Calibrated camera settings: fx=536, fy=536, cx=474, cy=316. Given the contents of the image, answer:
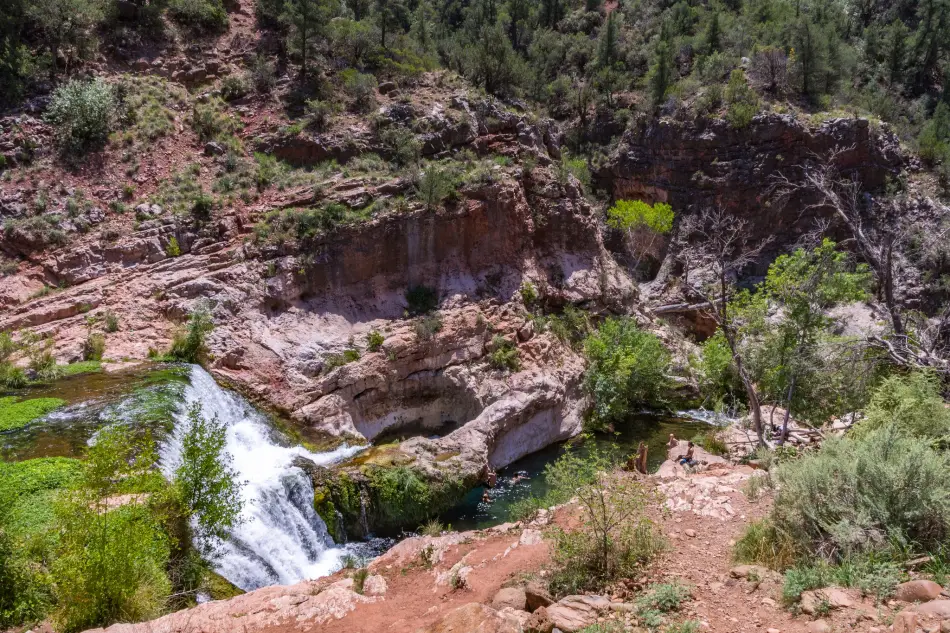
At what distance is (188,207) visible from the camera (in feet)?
70.0

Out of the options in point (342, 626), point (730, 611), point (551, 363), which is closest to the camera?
point (730, 611)

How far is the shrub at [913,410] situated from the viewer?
8992mm

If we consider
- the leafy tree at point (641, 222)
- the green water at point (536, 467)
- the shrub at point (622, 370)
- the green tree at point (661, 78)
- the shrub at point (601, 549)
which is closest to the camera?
the shrub at point (601, 549)

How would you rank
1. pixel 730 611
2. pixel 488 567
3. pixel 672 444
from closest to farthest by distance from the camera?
pixel 730 611
pixel 488 567
pixel 672 444

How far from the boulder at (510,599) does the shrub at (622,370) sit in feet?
52.4

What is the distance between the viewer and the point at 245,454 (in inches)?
567

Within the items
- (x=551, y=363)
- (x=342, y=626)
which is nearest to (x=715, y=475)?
(x=342, y=626)

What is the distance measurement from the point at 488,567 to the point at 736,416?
18.6m

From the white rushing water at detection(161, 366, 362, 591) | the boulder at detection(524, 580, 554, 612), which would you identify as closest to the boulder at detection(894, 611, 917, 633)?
the boulder at detection(524, 580, 554, 612)

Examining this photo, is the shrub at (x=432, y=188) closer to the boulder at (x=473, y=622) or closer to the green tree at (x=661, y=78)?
the boulder at (x=473, y=622)

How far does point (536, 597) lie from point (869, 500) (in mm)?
3987

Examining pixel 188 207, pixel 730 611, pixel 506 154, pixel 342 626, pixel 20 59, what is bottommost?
pixel 342 626

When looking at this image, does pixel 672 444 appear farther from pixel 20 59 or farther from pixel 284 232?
pixel 20 59

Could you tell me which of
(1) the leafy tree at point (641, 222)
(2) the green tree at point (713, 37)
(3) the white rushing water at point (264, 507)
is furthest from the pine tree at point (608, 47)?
(3) the white rushing water at point (264, 507)
